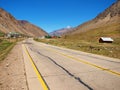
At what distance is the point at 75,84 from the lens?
7.23 metres

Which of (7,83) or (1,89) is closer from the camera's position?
(1,89)

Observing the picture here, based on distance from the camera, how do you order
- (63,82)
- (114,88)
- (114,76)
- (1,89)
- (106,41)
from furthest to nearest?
(106,41) < (114,76) < (63,82) < (1,89) < (114,88)

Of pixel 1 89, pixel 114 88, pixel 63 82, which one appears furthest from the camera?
pixel 63 82

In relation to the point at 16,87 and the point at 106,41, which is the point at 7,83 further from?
the point at 106,41

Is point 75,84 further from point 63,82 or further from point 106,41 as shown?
point 106,41

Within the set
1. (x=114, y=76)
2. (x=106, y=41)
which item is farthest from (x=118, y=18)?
(x=114, y=76)

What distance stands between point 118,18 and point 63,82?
195411 millimetres

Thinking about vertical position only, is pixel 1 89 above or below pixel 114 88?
below

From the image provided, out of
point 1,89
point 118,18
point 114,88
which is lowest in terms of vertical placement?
point 1,89

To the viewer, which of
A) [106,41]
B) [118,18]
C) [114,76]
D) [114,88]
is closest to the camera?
[114,88]

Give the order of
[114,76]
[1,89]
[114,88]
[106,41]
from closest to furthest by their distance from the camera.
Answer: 1. [114,88]
2. [1,89]
3. [114,76]
4. [106,41]

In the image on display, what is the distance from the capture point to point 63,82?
24.9ft

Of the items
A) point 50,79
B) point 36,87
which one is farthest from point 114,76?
point 36,87

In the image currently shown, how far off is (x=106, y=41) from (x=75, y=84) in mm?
66987
